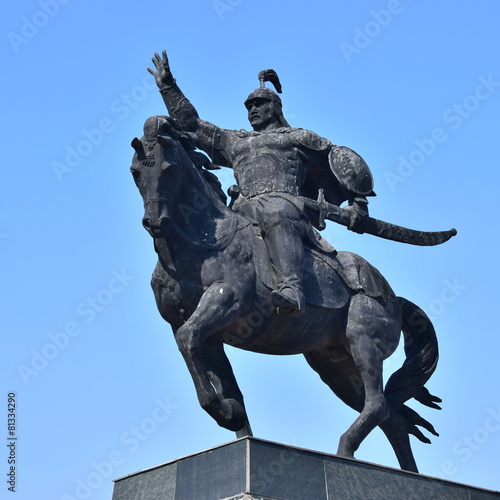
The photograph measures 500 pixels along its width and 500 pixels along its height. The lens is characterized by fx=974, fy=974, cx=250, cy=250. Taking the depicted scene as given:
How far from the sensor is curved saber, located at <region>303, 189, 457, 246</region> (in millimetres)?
10164

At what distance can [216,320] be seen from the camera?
8.86m

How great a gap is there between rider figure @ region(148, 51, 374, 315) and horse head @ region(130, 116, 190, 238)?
1099 mm

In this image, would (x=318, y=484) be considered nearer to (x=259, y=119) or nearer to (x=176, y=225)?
(x=176, y=225)

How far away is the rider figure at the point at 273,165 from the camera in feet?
31.8

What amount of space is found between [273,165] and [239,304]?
6.15 feet

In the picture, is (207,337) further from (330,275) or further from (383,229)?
(383,229)

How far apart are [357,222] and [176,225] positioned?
7.31 ft

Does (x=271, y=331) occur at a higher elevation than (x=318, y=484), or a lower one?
higher

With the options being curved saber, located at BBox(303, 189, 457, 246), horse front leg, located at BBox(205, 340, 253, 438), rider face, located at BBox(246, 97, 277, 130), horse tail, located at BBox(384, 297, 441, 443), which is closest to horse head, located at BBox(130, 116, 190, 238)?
horse front leg, located at BBox(205, 340, 253, 438)

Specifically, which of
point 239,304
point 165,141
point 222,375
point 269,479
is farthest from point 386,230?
point 269,479

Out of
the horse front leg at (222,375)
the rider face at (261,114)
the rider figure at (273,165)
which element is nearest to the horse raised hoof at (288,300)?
the rider figure at (273,165)

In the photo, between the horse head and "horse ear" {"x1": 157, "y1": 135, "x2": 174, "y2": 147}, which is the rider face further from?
"horse ear" {"x1": 157, "y1": 135, "x2": 174, "y2": 147}

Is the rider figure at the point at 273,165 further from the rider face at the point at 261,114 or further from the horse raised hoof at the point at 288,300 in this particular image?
the horse raised hoof at the point at 288,300

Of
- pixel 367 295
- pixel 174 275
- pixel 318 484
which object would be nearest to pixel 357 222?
pixel 367 295
